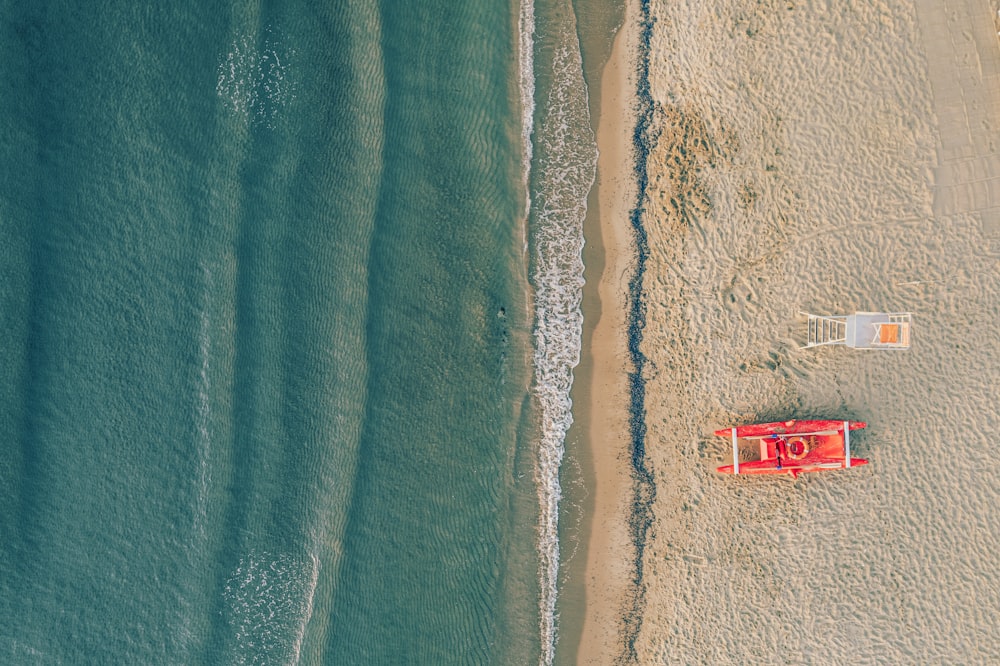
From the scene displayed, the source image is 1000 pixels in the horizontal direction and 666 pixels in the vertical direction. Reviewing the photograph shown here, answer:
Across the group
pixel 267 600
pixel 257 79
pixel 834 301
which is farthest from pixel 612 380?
pixel 257 79

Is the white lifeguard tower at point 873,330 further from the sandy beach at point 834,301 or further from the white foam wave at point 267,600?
the white foam wave at point 267,600

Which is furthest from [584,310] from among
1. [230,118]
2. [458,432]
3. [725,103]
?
[230,118]

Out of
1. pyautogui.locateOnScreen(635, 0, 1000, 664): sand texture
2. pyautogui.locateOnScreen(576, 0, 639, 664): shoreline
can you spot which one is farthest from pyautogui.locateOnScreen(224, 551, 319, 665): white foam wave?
pyautogui.locateOnScreen(635, 0, 1000, 664): sand texture

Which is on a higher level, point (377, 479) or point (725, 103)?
point (725, 103)

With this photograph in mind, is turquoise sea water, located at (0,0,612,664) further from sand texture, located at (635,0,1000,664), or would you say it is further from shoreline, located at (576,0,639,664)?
sand texture, located at (635,0,1000,664)

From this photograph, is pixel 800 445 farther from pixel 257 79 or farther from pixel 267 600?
pixel 257 79

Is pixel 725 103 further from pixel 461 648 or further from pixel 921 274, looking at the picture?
pixel 461 648
